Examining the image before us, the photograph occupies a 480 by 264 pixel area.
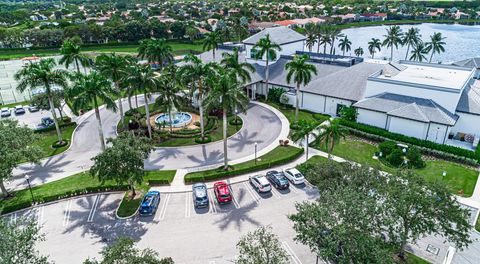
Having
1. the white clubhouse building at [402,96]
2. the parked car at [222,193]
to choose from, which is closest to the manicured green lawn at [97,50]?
the white clubhouse building at [402,96]

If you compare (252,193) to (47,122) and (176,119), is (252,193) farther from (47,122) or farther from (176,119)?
(47,122)

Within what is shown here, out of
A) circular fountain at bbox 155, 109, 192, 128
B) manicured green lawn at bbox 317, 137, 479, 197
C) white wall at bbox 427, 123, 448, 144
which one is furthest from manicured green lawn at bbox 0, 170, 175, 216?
white wall at bbox 427, 123, 448, 144

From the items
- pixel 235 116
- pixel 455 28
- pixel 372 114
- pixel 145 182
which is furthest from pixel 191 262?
pixel 455 28

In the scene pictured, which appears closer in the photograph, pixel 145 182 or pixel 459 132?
pixel 145 182

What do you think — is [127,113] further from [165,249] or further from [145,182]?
[165,249]

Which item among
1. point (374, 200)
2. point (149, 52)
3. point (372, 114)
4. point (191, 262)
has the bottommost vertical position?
point (191, 262)

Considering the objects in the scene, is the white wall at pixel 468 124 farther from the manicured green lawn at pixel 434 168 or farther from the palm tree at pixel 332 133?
the palm tree at pixel 332 133
